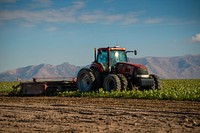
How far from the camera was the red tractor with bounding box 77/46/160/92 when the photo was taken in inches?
754

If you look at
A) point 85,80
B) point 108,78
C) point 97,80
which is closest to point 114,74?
point 108,78

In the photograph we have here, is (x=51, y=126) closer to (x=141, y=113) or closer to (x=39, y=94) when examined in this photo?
(x=141, y=113)

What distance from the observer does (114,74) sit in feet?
63.5

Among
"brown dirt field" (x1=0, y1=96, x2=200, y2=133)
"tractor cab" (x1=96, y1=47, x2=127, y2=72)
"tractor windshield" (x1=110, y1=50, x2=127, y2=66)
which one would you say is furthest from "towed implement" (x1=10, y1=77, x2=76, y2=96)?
"brown dirt field" (x1=0, y1=96, x2=200, y2=133)

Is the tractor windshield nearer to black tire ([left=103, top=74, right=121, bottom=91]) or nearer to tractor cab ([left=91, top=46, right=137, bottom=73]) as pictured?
tractor cab ([left=91, top=46, right=137, bottom=73])

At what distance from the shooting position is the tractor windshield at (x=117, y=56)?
2028 cm

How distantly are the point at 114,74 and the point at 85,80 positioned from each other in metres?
2.43

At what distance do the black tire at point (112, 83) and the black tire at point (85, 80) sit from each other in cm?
88

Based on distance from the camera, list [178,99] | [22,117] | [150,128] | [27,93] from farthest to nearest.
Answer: [27,93] → [178,99] → [22,117] → [150,128]

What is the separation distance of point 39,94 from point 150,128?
43.4 ft

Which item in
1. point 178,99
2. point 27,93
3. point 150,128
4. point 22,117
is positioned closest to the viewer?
point 150,128

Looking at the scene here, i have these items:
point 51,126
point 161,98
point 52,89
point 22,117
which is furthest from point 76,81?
point 51,126

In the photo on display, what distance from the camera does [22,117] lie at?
37.9 ft

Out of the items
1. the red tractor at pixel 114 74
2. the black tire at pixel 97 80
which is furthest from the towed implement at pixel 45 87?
the black tire at pixel 97 80
